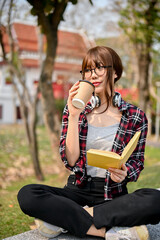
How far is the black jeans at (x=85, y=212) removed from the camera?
196cm

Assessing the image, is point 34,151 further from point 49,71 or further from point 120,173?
point 120,173

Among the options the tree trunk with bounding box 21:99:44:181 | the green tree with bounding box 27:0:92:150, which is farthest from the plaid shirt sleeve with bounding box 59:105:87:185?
the tree trunk with bounding box 21:99:44:181

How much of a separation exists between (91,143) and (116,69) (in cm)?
60

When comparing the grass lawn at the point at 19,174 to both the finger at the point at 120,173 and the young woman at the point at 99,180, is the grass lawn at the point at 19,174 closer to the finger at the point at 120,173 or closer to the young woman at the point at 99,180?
the young woman at the point at 99,180

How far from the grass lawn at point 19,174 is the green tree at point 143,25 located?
9.60 feet

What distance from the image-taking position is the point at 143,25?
7344 millimetres

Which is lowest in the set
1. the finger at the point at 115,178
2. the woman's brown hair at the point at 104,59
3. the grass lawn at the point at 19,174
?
the grass lawn at the point at 19,174

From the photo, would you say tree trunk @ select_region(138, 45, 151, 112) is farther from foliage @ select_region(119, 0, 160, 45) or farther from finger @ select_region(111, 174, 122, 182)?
finger @ select_region(111, 174, 122, 182)

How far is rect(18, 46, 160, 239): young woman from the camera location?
6.49ft

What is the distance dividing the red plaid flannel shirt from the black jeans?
0.47 ft

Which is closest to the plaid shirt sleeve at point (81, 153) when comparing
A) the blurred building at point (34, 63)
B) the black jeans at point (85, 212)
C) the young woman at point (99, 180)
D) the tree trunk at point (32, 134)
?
the young woman at point (99, 180)

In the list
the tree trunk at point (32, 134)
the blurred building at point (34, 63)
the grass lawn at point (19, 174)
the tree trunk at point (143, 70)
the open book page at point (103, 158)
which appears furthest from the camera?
the blurred building at point (34, 63)

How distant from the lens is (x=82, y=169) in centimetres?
213

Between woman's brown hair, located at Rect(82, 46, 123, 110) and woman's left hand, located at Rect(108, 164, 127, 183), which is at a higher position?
woman's brown hair, located at Rect(82, 46, 123, 110)
